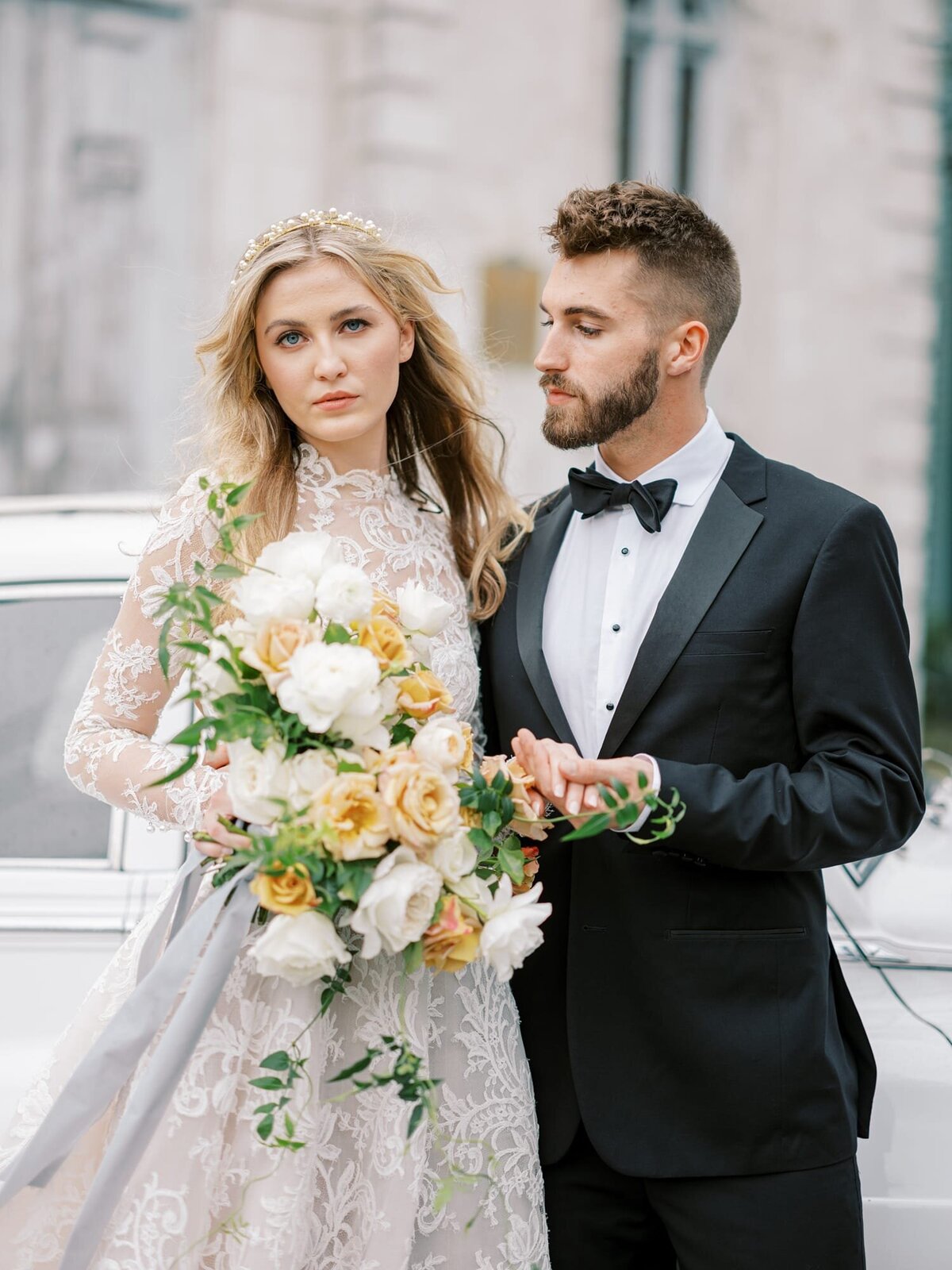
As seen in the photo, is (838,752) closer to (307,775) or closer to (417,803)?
(417,803)

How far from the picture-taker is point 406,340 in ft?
7.84

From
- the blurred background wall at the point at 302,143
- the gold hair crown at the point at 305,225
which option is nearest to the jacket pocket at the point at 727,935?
the gold hair crown at the point at 305,225

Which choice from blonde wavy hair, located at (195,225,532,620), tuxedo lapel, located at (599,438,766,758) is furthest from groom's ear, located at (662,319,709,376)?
blonde wavy hair, located at (195,225,532,620)

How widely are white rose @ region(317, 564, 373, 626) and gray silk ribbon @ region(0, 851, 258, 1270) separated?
1.20 feet

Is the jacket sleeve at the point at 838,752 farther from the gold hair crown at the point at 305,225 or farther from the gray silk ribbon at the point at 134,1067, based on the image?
the gold hair crown at the point at 305,225

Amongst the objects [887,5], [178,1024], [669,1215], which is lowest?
[669,1215]

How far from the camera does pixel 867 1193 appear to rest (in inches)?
82.8

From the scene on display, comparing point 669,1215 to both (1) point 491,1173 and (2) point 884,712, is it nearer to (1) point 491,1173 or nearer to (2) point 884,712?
(1) point 491,1173

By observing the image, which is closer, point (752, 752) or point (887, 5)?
point (752, 752)

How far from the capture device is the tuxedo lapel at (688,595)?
2086 mm

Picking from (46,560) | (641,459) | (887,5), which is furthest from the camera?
(887,5)

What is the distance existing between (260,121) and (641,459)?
5.68 metres

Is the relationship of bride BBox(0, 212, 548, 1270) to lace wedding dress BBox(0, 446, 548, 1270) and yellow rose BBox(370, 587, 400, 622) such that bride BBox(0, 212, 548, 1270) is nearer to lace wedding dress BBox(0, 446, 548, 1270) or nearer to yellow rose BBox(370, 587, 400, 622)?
lace wedding dress BBox(0, 446, 548, 1270)

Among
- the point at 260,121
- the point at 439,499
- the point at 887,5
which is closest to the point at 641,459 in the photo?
the point at 439,499
